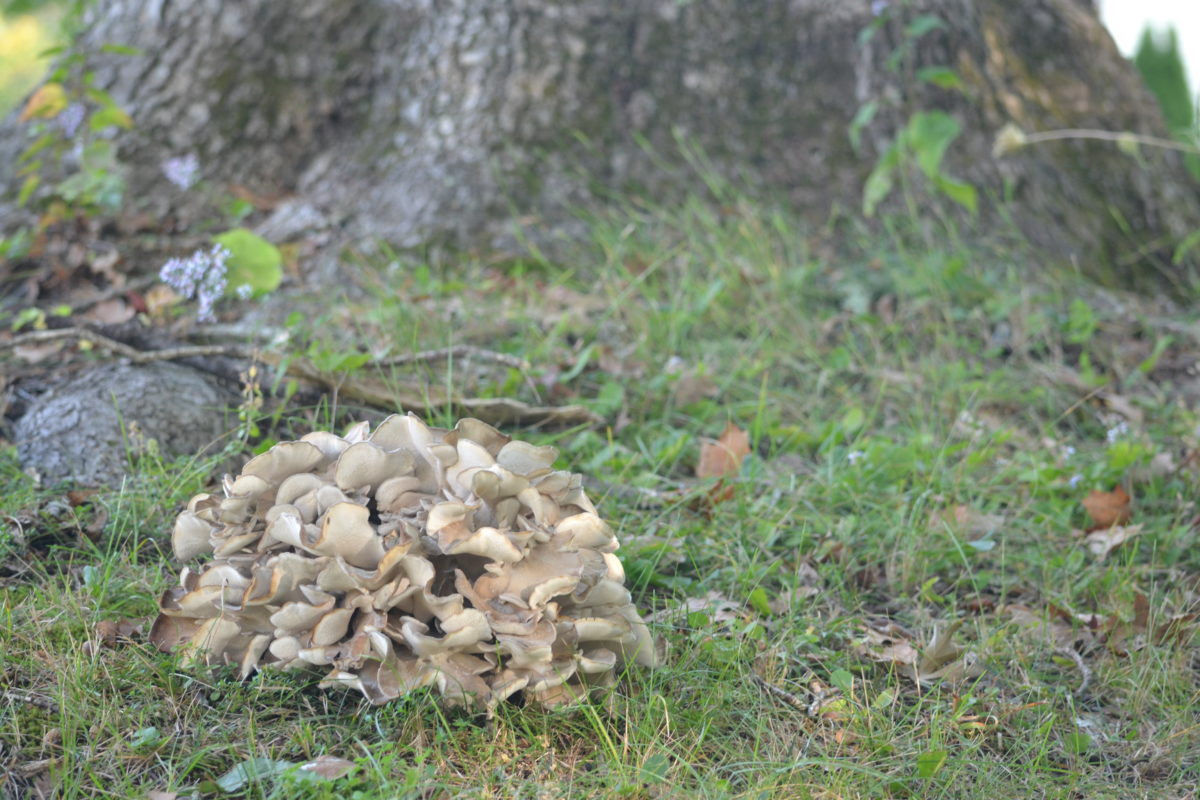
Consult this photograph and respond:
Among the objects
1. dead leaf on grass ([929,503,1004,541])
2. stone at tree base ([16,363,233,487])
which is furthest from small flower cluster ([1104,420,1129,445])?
stone at tree base ([16,363,233,487])

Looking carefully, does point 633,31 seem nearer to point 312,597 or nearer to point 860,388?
point 860,388

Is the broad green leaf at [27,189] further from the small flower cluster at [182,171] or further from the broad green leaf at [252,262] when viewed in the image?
the broad green leaf at [252,262]

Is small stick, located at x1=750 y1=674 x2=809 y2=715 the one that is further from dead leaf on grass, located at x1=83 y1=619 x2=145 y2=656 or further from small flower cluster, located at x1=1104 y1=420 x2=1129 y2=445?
small flower cluster, located at x1=1104 y1=420 x2=1129 y2=445

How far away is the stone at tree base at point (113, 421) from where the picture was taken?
253 cm

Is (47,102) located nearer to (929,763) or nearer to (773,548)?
(773,548)

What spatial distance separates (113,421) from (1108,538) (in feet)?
8.50

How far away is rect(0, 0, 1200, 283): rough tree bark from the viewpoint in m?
4.06

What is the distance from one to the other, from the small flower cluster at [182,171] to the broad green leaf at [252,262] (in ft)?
2.56

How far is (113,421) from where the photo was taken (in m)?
2.62

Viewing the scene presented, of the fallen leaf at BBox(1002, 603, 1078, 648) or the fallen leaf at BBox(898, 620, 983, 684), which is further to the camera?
the fallen leaf at BBox(1002, 603, 1078, 648)

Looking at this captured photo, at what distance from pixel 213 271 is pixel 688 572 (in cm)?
159

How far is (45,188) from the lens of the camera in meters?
3.85

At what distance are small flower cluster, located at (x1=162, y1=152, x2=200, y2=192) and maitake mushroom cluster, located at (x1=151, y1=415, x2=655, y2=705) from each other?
86.8 inches

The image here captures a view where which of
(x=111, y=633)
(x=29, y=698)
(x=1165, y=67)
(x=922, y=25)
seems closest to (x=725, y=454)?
(x=111, y=633)
